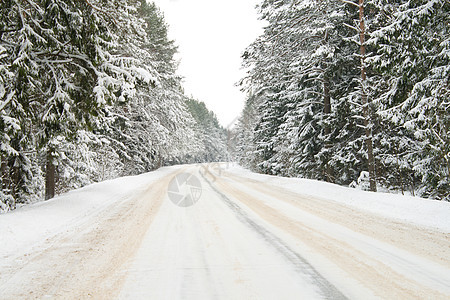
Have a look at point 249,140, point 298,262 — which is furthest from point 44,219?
point 249,140

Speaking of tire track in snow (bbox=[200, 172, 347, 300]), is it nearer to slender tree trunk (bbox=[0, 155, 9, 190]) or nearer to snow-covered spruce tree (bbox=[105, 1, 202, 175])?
A: slender tree trunk (bbox=[0, 155, 9, 190])

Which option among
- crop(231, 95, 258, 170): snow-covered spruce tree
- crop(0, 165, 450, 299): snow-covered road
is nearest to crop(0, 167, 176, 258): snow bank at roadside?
crop(0, 165, 450, 299): snow-covered road

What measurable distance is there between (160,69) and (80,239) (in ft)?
75.3

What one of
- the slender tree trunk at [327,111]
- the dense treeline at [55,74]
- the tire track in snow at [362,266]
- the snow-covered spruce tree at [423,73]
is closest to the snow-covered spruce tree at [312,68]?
the slender tree trunk at [327,111]

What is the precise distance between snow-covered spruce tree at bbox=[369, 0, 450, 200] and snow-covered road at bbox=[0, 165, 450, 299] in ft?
8.27

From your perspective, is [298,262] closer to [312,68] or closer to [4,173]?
[4,173]

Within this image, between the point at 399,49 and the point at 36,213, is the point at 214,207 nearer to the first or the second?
the point at 36,213

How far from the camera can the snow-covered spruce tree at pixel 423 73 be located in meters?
7.71

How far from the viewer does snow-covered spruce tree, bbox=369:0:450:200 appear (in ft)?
25.3

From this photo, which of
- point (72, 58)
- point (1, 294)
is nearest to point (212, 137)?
point (72, 58)

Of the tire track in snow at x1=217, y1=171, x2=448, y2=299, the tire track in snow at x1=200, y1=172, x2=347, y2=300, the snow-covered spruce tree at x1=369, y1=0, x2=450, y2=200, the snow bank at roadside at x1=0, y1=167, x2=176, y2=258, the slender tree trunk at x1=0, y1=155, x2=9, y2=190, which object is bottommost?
the tire track in snow at x1=217, y1=171, x2=448, y2=299

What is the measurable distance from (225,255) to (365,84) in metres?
10.0

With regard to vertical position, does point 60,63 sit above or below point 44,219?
above

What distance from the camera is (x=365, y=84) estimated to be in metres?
11.0
